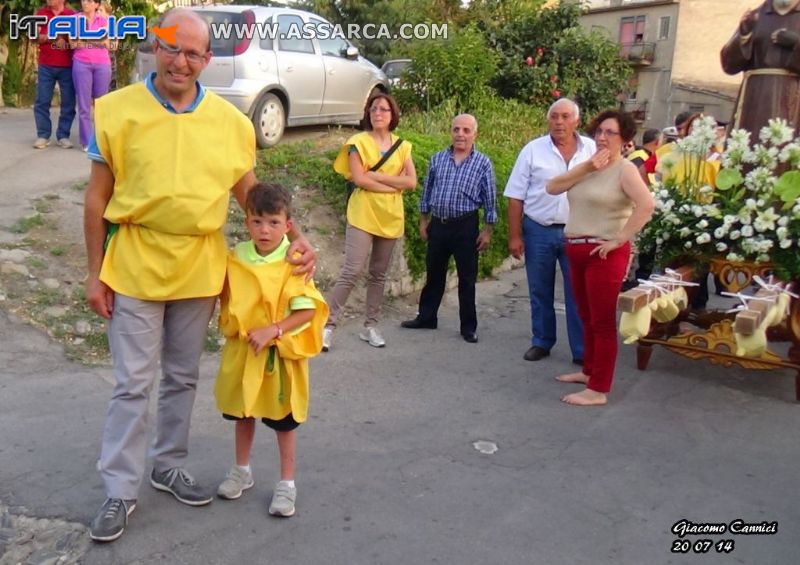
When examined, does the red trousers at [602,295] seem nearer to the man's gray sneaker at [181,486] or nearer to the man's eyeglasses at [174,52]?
the man's gray sneaker at [181,486]

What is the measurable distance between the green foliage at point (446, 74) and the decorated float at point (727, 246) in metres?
6.70

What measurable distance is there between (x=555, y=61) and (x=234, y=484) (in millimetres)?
11841

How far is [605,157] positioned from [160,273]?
9.53 feet

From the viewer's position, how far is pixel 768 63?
5703 mm

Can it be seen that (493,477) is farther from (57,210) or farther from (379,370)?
(57,210)

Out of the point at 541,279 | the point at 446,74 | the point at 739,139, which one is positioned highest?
the point at 446,74

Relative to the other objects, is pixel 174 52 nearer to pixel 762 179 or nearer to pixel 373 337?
pixel 373 337

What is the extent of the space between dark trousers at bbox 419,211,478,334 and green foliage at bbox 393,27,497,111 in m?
5.72

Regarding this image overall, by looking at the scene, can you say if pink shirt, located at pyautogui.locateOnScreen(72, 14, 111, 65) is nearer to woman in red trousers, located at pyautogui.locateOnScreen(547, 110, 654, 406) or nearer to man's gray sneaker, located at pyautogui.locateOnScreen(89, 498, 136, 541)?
woman in red trousers, located at pyautogui.locateOnScreen(547, 110, 654, 406)

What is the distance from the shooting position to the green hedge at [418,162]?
782cm

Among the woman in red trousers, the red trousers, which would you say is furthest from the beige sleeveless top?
the red trousers

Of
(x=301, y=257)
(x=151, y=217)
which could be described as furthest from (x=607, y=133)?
(x=151, y=217)

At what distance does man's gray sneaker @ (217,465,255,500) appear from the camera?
365cm

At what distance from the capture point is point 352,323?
679 cm
